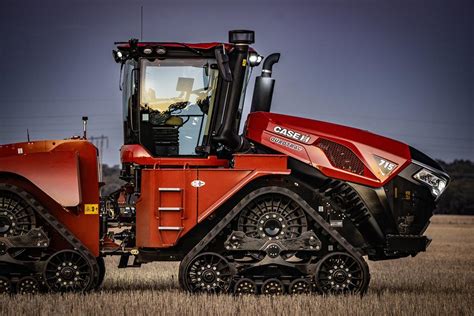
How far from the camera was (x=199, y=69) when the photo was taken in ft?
50.8

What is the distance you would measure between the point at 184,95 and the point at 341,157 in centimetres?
251

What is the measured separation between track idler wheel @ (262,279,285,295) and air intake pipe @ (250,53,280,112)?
9.63 feet

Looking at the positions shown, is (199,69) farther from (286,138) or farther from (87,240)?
(87,240)

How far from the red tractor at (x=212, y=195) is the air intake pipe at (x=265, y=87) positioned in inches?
31.6

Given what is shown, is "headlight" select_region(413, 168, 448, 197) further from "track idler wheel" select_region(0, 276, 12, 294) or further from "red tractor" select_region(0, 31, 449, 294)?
"track idler wheel" select_region(0, 276, 12, 294)

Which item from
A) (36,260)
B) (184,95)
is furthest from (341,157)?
(36,260)

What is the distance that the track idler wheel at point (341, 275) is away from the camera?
15.1 m

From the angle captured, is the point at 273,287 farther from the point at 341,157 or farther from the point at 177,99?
the point at 177,99

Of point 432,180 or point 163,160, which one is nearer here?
point 163,160

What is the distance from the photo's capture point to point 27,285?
600 inches

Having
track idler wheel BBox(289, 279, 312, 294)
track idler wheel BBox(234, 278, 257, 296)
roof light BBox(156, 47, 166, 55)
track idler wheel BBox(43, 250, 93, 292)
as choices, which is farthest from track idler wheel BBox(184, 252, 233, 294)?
roof light BBox(156, 47, 166, 55)

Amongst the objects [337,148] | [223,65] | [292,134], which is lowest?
[337,148]

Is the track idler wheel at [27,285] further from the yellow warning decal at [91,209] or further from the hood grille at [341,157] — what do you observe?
the hood grille at [341,157]

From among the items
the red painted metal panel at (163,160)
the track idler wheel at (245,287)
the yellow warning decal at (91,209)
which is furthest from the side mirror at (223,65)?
the track idler wheel at (245,287)
